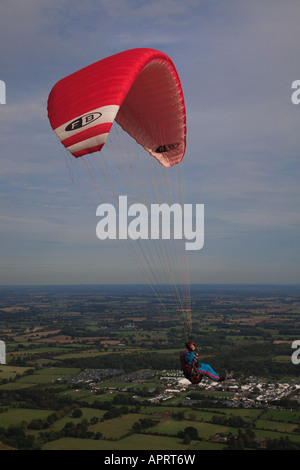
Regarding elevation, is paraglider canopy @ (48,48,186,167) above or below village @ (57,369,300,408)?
above

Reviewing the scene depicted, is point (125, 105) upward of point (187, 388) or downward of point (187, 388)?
upward

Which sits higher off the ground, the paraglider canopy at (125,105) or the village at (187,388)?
the paraglider canopy at (125,105)

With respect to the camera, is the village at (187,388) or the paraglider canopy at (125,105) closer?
the paraglider canopy at (125,105)

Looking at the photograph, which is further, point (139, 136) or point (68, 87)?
point (139, 136)

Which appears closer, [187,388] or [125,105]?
[125,105]

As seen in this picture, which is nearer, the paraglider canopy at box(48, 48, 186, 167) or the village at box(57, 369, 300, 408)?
the paraglider canopy at box(48, 48, 186, 167)

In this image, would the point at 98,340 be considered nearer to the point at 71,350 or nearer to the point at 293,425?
the point at 71,350
